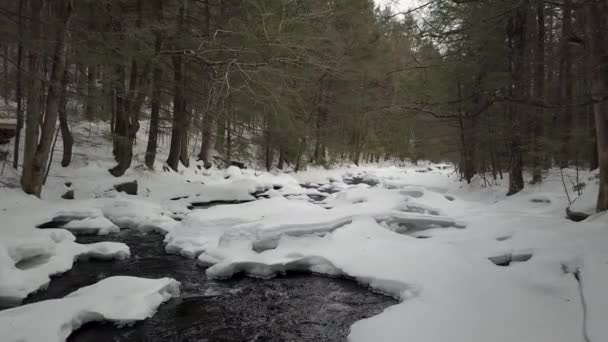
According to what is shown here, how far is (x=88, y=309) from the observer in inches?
158

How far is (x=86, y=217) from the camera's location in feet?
27.2

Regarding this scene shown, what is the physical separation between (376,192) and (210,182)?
7.31 meters

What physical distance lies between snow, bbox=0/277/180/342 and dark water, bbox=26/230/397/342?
0.38 feet

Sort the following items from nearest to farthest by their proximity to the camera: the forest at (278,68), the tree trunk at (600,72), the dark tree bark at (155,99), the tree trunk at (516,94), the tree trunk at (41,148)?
the tree trunk at (600,72) < the forest at (278,68) < the tree trunk at (41,148) < the tree trunk at (516,94) < the dark tree bark at (155,99)

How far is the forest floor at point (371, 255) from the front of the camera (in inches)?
147

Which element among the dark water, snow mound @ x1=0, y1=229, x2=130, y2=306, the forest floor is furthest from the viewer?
snow mound @ x1=0, y1=229, x2=130, y2=306

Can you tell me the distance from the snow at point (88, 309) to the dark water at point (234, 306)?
0.11 m

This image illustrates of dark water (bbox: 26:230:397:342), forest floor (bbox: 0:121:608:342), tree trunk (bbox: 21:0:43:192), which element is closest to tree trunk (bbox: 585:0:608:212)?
forest floor (bbox: 0:121:608:342)

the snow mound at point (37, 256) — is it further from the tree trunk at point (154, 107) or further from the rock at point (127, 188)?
the tree trunk at point (154, 107)

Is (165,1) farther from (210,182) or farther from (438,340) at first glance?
(438,340)

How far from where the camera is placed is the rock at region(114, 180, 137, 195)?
11.1 meters

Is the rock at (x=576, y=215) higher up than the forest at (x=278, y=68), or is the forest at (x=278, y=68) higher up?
the forest at (x=278, y=68)

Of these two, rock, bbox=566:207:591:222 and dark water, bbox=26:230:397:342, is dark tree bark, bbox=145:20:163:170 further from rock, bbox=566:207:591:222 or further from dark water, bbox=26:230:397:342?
rock, bbox=566:207:591:222

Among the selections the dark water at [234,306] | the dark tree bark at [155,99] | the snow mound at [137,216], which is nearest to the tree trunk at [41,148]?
the snow mound at [137,216]
